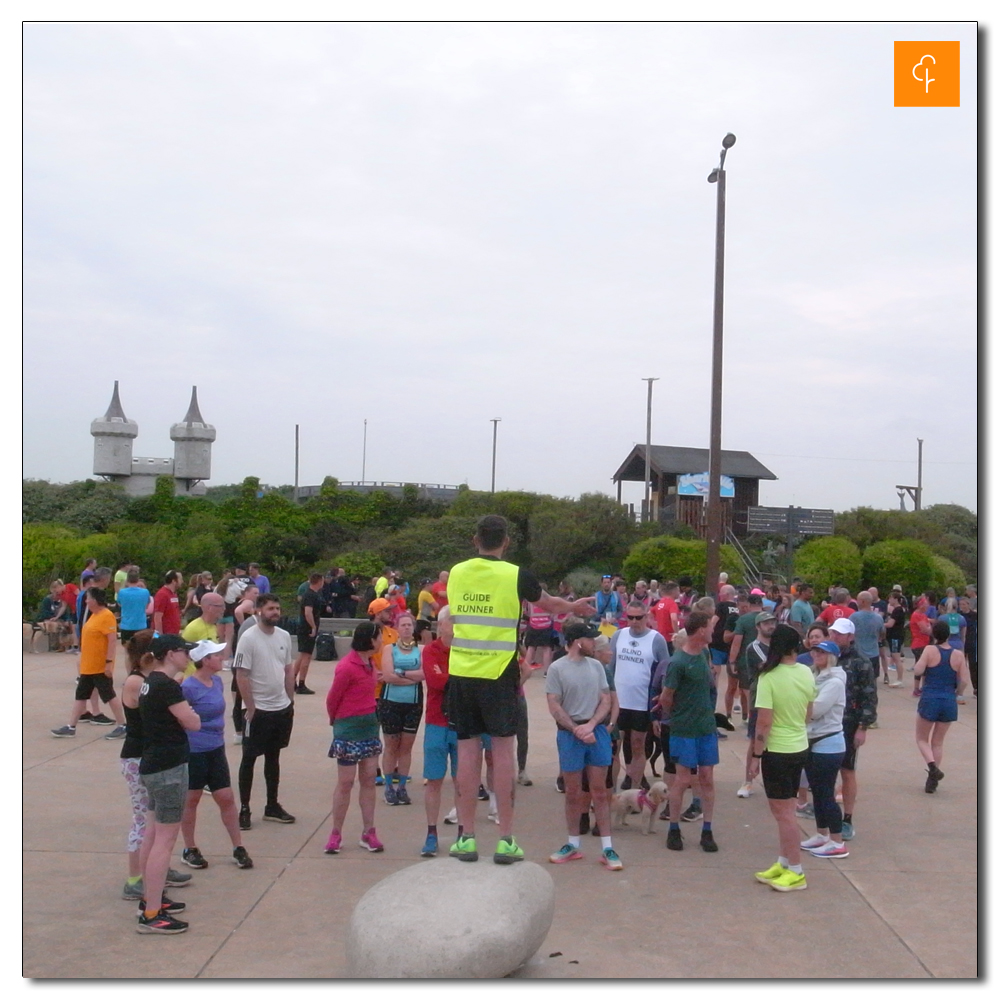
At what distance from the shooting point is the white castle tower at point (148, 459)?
6119 centimetres

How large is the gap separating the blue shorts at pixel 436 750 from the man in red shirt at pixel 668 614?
6.09 m

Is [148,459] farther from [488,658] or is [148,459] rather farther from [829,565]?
[488,658]

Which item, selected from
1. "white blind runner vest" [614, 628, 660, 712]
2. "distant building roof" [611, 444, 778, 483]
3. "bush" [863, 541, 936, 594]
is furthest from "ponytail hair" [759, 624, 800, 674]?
"distant building roof" [611, 444, 778, 483]

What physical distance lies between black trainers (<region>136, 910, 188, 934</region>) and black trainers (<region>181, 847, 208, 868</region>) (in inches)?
47.2

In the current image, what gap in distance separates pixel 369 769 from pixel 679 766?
91.3 inches

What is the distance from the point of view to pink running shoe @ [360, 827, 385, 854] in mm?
7012

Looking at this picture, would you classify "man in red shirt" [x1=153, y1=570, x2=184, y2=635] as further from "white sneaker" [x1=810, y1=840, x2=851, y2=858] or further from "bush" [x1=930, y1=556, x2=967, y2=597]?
"bush" [x1=930, y1=556, x2=967, y2=597]

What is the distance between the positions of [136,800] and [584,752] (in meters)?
2.99

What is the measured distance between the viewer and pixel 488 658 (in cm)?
519

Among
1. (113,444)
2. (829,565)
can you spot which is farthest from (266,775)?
(113,444)

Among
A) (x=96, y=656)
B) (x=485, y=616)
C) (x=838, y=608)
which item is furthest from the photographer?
(x=838, y=608)

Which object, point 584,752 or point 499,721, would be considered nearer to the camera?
point 499,721

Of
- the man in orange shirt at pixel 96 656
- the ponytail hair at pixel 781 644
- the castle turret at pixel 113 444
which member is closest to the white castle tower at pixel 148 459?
the castle turret at pixel 113 444

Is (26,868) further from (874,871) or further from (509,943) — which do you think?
(874,871)
